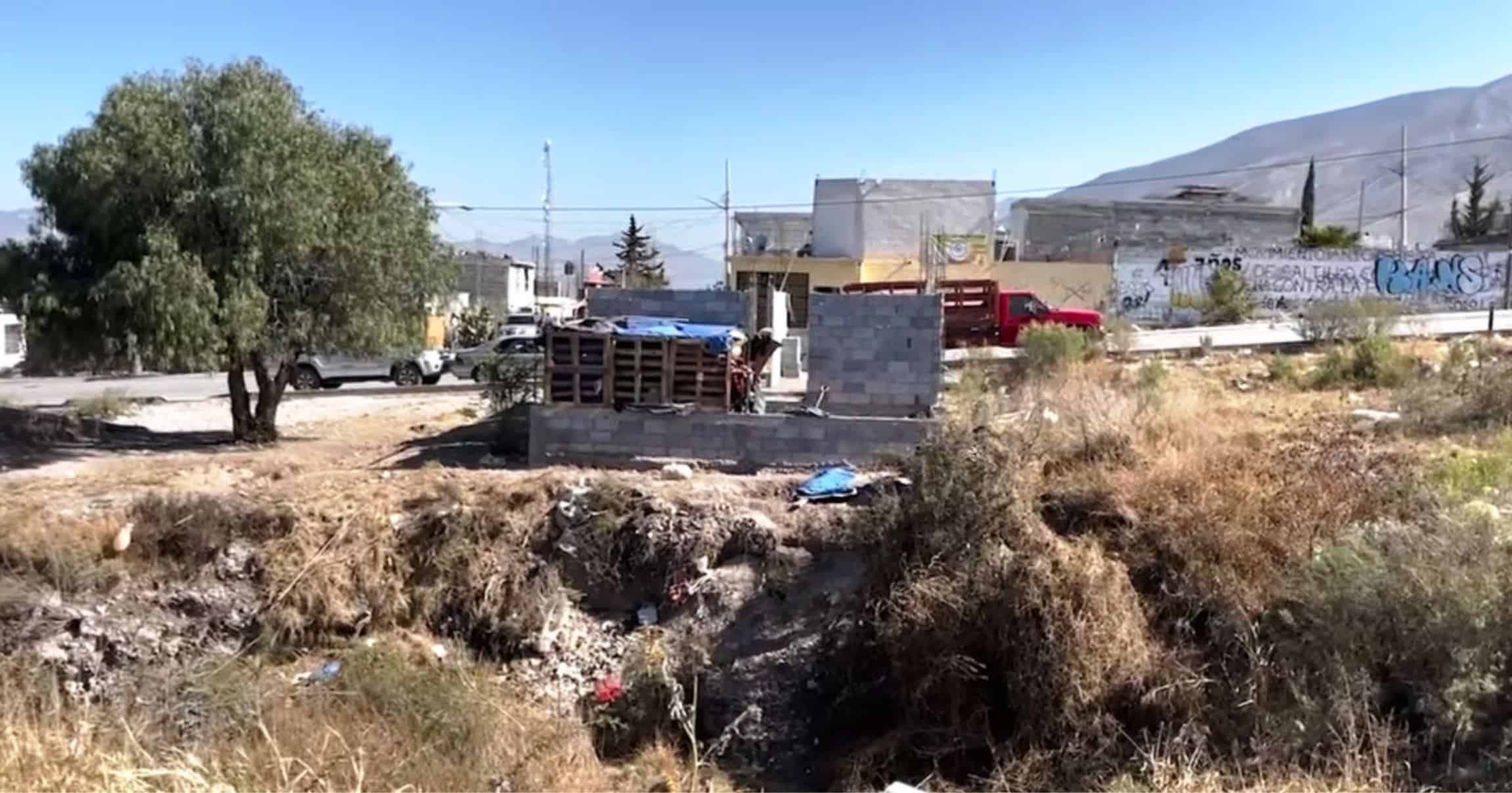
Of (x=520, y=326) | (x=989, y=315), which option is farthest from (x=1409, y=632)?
(x=520, y=326)

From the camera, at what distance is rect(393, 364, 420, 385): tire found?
3075cm

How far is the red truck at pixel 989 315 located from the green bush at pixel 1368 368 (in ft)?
33.3

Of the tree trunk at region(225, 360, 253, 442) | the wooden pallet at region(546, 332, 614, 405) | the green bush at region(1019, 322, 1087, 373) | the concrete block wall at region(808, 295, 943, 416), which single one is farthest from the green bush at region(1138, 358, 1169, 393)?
the tree trunk at region(225, 360, 253, 442)

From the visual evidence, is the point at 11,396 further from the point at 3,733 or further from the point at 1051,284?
the point at 1051,284

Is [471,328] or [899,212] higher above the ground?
[899,212]

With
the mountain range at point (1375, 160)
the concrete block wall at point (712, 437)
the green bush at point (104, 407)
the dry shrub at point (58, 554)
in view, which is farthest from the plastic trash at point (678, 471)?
the mountain range at point (1375, 160)

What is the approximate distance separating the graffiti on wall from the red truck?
11.1m

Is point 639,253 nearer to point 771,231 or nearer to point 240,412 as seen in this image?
point 771,231

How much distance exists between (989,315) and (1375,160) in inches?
4096

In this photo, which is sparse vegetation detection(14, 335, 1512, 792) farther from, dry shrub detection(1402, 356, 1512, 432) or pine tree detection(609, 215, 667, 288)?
pine tree detection(609, 215, 667, 288)

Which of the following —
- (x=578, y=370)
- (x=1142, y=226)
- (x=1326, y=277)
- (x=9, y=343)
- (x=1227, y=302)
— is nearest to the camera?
(x=578, y=370)

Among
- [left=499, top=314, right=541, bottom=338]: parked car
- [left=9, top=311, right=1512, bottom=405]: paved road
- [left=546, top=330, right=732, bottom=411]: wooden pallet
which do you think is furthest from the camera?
[left=499, top=314, right=541, bottom=338]: parked car

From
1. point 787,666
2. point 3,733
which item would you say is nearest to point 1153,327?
point 787,666

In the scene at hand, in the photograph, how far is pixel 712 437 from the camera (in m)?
14.1
